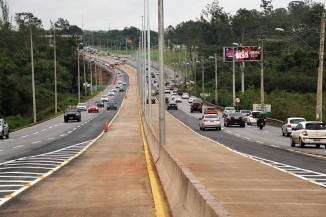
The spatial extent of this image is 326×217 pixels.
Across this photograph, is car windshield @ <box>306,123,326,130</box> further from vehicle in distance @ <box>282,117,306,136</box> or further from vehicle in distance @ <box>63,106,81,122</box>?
vehicle in distance @ <box>63,106,81,122</box>

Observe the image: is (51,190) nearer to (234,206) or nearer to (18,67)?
(234,206)

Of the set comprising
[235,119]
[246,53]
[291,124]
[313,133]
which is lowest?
[235,119]

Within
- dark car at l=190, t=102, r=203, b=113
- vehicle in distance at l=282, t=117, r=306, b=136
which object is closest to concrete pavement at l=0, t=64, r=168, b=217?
vehicle in distance at l=282, t=117, r=306, b=136

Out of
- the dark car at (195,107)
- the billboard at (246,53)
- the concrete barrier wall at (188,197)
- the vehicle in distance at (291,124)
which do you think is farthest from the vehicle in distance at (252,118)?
the concrete barrier wall at (188,197)

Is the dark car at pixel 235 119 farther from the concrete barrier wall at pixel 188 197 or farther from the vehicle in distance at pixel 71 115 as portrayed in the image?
the concrete barrier wall at pixel 188 197

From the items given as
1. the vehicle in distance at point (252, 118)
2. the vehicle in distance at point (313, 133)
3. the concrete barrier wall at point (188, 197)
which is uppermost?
the concrete barrier wall at point (188, 197)

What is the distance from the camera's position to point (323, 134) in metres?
32.7

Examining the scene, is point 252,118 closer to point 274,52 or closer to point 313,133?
point 313,133

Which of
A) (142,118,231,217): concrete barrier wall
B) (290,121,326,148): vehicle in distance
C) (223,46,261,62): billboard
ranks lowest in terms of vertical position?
(290,121,326,148): vehicle in distance

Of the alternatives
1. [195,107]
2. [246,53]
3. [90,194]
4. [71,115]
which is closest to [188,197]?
[90,194]

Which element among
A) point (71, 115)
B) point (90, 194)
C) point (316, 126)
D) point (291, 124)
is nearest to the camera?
point (90, 194)

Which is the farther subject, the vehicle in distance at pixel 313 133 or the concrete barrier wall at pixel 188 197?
the vehicle in distance at pixel 313 133

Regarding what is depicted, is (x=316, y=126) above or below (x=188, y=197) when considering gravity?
below

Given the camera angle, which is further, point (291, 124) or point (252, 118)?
point (252, 118)
